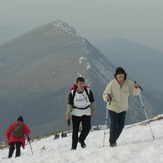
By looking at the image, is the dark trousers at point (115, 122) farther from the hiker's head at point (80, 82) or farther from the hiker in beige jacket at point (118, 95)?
the hiker's head at point (80, 82)

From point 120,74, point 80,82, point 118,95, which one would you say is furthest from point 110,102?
point 80,82

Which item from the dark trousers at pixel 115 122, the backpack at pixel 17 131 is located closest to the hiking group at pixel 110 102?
the dark trousers at pixel 115 122

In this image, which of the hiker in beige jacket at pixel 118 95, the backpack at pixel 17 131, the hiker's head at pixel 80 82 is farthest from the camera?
the backpack at pixel 17 131

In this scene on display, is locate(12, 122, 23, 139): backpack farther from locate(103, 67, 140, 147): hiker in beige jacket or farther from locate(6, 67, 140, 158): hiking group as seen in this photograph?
locate(103, 67, 140, 147): hiker in beige jacket

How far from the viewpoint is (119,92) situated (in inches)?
438

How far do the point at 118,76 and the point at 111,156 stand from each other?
10.6ft

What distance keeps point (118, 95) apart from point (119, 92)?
139mm

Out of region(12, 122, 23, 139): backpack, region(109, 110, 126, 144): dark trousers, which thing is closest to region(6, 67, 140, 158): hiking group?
region(109, 110, 126, 144): dark trousers

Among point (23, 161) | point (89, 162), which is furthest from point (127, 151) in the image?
point (23, 161)

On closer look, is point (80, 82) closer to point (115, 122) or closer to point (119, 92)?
point (119, 92)

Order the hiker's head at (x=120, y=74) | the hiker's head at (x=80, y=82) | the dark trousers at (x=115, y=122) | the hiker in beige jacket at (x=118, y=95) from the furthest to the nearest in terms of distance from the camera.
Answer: the hiker's head at (x=80, y=82) → the dark trousers at (x=115, y=122) → the hiker in beige jacket at (x=118, y=95) → the hiker's head at (x=120, y=74)

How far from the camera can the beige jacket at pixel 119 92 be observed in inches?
438

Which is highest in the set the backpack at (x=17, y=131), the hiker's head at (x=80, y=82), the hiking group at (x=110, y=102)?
the hiker's head at (x=80, y=82)

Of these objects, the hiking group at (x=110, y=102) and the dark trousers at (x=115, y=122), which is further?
the dark trousers at (x=115, y=122)
